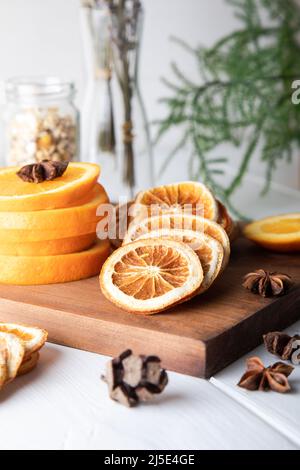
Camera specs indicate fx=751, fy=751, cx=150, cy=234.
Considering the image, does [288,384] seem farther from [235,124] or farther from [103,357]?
[235,124]

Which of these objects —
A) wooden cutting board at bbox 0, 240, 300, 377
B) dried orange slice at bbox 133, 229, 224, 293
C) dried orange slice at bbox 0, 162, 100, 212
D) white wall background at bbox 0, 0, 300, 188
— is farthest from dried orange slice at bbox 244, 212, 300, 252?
white wall background at bbox 0, 0, 300, 188

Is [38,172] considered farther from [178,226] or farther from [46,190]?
[178,226]

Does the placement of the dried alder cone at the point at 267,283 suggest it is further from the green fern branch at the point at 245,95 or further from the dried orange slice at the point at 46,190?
the green fern branch at the point at 245,95

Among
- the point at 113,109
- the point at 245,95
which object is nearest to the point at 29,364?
the point at 113,109

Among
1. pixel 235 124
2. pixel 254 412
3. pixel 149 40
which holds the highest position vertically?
pixel 149 40

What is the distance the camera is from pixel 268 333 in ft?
3.86

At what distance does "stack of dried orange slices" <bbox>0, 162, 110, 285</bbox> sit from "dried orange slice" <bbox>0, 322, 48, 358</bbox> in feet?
0.67

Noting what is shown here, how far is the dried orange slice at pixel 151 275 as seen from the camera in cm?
117

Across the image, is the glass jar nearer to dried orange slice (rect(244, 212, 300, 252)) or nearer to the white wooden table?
dried orange slice (rect(244, 212, 300, 252))

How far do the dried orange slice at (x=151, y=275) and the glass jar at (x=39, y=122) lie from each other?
704mm

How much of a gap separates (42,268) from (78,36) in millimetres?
1494
